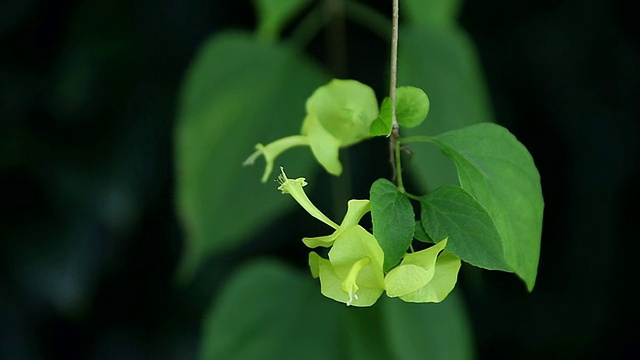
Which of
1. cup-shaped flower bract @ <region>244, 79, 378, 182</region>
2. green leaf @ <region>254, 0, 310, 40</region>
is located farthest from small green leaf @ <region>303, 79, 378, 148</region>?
green leaf @ <region>254, 0, 310, 40</region>

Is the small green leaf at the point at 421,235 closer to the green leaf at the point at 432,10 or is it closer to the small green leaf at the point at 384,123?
the small green leaf at the point at 384,123

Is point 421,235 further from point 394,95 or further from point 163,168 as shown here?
point 163,168

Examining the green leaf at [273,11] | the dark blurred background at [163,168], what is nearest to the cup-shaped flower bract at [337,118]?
the green leaf at [273,11]

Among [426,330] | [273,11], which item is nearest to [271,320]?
[426,330]

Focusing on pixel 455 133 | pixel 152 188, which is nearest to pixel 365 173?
pixel 152 188

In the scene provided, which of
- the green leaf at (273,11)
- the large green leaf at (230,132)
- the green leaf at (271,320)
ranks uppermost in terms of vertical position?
the green leaf at (273,11)
